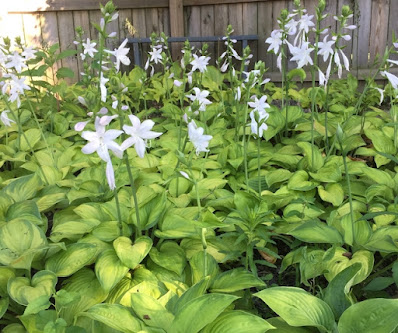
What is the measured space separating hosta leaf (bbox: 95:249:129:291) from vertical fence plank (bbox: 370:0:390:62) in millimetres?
4722

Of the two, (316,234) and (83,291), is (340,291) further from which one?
(83,291)

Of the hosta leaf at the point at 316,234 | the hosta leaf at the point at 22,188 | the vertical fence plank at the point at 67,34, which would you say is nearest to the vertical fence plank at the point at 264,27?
the vertical fence plank at the point at 67,34

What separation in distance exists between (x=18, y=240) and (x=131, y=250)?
451 millimetres

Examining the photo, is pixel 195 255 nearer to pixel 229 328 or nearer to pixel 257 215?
pixel 257 215

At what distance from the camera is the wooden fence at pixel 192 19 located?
17.4 ft

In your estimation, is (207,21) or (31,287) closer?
(31,287)

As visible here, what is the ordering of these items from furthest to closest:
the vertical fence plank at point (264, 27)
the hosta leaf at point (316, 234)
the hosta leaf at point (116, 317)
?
the vertical fence plank at point (264, 27), the hosta leaf at point (316, 234), the hosta leaf at point (116, 317)

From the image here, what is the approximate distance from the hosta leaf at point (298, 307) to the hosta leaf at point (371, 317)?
0.05m

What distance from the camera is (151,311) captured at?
1379mm

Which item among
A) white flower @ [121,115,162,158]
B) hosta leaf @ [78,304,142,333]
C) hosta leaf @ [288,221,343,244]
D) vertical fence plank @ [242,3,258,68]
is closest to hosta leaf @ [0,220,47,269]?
hosta leaf @ [78,304,142,333]

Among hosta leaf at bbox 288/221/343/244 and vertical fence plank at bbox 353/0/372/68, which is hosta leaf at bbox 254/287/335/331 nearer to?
hosta leaf at bbox 288/221/343/244

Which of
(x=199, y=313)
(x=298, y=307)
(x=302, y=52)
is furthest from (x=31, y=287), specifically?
(x=302, y=52)

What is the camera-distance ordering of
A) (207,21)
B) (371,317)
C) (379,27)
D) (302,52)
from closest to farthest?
(371,317)
(302,52)
(379,27)
(207,21)

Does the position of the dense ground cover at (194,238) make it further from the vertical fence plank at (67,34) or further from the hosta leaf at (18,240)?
the vertical fence plank at (67,34)
